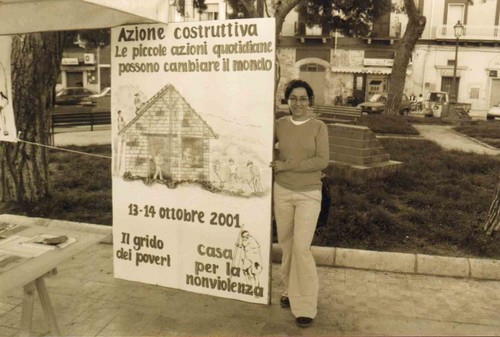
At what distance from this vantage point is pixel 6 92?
4469mm

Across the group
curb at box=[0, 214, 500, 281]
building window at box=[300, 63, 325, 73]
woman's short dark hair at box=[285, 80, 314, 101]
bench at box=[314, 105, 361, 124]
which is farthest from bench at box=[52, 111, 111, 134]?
building window at box=[300, 63, 325, 73]

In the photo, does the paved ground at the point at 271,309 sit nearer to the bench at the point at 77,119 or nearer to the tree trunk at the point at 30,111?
the tree trunk at the point at 30,111

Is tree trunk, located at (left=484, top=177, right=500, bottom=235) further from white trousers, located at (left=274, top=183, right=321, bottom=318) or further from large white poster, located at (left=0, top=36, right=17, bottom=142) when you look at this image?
large white poster, located at (left=0, top=36, right=17, bottom=142)

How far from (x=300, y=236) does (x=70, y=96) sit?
1072 inches

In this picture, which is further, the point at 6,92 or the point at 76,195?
the point at 76,195

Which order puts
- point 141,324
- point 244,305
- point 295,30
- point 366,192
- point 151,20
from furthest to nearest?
point 295,30 → point 366,192 → point 244,305 → point 141,324 → point 151,20

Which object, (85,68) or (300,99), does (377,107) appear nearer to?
(85,68)

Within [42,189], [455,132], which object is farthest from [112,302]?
[455,132]

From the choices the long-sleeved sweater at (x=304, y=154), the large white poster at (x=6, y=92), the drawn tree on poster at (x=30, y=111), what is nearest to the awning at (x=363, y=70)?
the drawn tree on poster at (x=30, y=111)

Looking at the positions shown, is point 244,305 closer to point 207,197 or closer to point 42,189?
point 207,197

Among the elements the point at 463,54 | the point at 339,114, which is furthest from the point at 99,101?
the point at 463,54

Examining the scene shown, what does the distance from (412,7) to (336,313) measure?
1902 cm

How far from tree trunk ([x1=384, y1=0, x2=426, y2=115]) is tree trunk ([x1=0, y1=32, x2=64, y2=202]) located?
17.2 m

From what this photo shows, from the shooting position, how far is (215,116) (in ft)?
11.9
